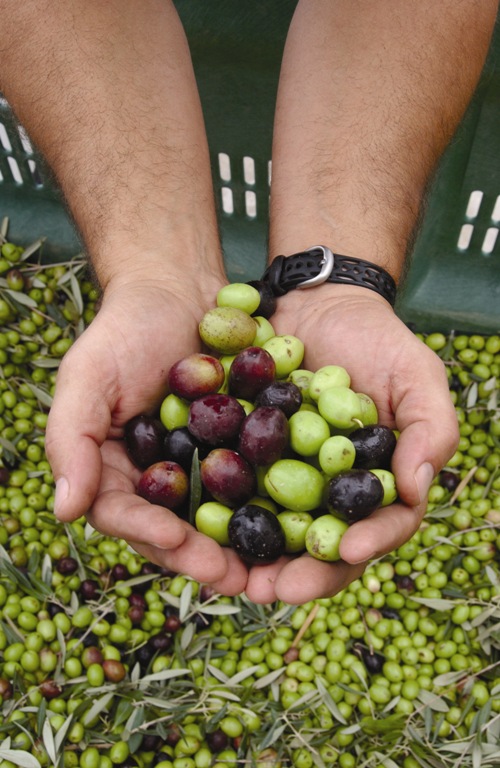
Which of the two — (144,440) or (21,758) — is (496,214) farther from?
(21,758)

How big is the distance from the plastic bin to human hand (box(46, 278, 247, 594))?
57.8 inches

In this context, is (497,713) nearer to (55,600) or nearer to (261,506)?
(261,506)

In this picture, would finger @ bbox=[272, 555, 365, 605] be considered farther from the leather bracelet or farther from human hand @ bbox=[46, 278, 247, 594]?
the leather bracelet

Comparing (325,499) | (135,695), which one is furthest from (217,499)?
(135,695)

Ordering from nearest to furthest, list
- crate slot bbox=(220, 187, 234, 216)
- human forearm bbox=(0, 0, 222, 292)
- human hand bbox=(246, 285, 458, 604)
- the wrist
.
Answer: human hand bbox=(246, 285, 458, 604), the wrist, human forearm bbox=(0, 0, 222, 292), crate slot bbox=(220, 187, 234, 216)

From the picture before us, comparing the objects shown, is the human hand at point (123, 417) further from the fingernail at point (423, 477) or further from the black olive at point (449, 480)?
the black olive at point (449, 480)

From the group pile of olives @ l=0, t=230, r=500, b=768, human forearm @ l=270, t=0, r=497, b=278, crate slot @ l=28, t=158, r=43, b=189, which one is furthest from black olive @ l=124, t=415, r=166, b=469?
crate slot @ l=28, t=158, r=43, b=189

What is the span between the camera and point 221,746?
2.99 meters

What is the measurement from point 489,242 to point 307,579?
9.67 feet

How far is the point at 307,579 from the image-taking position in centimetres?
193

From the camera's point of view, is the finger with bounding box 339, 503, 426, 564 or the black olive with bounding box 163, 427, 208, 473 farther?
the black olive with bounding box 163, 427, 208, 473

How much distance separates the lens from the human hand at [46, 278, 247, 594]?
1910 millimetres

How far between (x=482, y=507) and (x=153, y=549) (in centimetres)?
213

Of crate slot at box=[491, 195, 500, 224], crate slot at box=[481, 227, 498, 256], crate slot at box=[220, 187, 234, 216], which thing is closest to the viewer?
crate slot at box=[491, 195, 500, 224]
